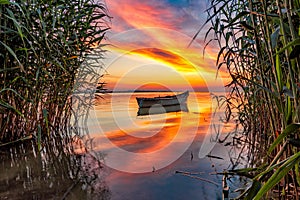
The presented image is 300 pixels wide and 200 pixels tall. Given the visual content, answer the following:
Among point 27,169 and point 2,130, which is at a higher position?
point 2,130

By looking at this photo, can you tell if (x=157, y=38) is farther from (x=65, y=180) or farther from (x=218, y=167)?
(x=65, y=180)

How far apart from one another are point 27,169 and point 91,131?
149 centimetres

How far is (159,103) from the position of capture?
718cm

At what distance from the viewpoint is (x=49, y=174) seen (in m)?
1.55

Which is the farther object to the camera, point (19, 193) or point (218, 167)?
point (218, 167)

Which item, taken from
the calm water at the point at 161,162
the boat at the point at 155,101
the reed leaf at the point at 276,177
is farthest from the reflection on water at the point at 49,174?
the boat at the point at 155,101

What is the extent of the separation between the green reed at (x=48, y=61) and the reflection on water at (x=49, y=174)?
18 cm

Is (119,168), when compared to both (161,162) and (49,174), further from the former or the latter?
(49,174)

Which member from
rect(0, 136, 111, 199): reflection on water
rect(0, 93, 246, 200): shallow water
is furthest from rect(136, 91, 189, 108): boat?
rect(0, 136, 111, 199): reflection on water

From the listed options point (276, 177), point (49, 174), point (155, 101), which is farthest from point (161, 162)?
point (155, 101)

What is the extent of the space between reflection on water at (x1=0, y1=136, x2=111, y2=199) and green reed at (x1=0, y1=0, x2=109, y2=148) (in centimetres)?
18

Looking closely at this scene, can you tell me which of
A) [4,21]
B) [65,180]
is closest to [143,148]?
[65,180]

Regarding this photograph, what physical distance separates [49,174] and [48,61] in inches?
31.9

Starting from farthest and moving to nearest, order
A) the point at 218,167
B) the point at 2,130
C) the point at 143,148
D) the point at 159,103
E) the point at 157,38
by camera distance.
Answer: the point at 159,103 → the point at 157,38 → the point at 143,148 → the point at 2,130 → the point at 218,167
